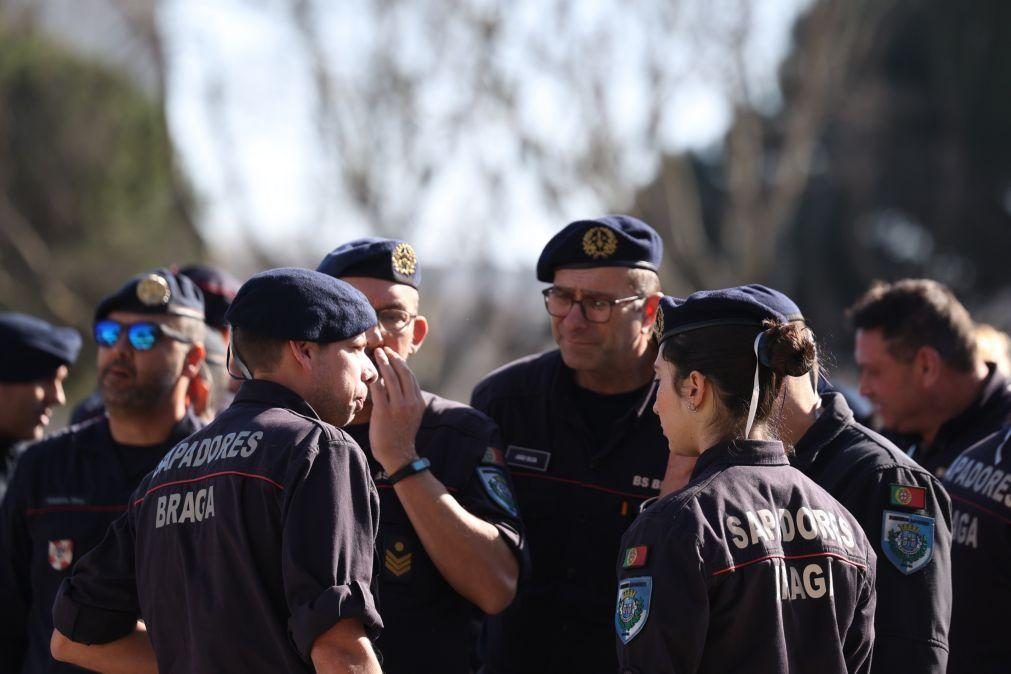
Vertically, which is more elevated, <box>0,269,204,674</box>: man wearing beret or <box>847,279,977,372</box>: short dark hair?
<box>847,279,977,372</box>: short dark hair

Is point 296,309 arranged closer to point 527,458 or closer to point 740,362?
point 740,362

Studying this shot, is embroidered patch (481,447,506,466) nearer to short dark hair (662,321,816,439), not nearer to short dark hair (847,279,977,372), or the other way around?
short dark hair (662,321,816,439)

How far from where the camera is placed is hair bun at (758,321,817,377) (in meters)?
3.02

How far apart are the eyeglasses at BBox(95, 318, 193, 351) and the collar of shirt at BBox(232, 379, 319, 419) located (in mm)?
1817

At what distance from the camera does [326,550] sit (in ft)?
9.19

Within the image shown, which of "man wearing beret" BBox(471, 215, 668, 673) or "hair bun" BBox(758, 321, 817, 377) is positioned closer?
"hair bun" BBox(758, 321, 817, 377)

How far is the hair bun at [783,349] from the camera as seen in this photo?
3.02 meters

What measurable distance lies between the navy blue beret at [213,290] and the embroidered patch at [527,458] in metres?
2.22

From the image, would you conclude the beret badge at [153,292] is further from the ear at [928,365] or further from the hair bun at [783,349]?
the ear at [928,365]

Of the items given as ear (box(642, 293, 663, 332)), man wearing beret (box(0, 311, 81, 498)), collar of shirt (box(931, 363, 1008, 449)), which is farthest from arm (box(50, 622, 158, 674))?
collar of shirt (box(931, 363, 1008, 449))

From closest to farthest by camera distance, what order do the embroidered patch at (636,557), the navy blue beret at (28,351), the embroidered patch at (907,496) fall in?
the embroidered patch at (636,557) → the embroidered patch at (907,496) → the navy blue beret at (28,351)

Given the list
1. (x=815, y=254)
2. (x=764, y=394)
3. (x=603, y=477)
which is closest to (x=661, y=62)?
(x=815, y=254)

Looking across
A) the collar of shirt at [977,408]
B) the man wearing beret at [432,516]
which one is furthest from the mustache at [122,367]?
the collar of shirt at [977,408]

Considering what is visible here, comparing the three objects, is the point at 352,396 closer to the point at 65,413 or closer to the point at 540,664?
the point at 540,664
